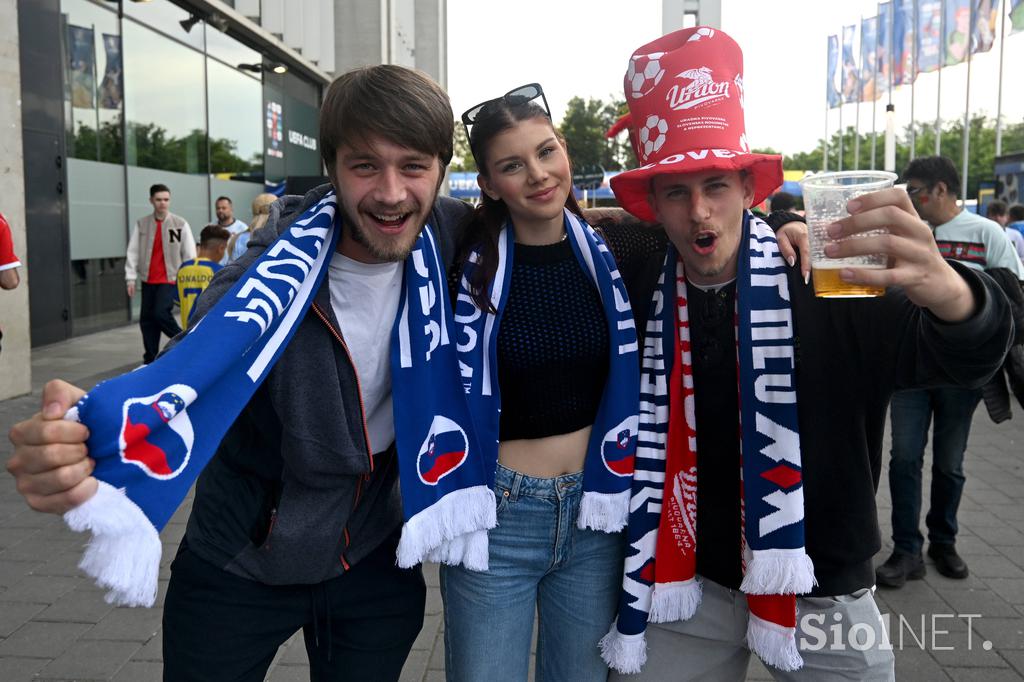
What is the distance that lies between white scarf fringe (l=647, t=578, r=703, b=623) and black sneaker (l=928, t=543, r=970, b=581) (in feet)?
9.03

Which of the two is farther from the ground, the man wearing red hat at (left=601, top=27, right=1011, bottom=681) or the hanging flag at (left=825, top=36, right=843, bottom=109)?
the hanging flag at (left=825, top=36, right=843, bottom=109)

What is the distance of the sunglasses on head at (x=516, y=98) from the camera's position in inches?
93.8

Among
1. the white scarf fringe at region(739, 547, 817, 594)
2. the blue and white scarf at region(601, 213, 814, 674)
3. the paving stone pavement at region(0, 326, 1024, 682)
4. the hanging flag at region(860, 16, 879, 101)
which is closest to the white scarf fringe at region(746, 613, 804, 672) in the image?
the blue and white scarf at region(601, 213, 814, 674)

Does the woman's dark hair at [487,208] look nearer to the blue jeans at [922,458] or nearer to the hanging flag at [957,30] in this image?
the blue jeans at [922,458]

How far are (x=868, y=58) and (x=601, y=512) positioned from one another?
4414 cm

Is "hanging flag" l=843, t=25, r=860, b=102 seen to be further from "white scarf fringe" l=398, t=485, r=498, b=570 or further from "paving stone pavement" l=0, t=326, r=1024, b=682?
"white scarf fringe" l=398, t=485, r=498, b=570

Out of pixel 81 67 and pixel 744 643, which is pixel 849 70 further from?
pixel 744 643

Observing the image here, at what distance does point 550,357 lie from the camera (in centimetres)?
226

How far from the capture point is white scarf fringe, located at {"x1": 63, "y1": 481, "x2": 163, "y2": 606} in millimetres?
1515

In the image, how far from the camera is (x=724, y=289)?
2150mm

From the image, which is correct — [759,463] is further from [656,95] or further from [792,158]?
[792,158]

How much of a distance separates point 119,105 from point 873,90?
37122 millimetres

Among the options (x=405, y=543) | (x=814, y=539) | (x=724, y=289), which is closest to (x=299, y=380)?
(x=405, y=543)

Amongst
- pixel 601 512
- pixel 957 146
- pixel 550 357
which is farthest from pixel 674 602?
pixel 957 146
